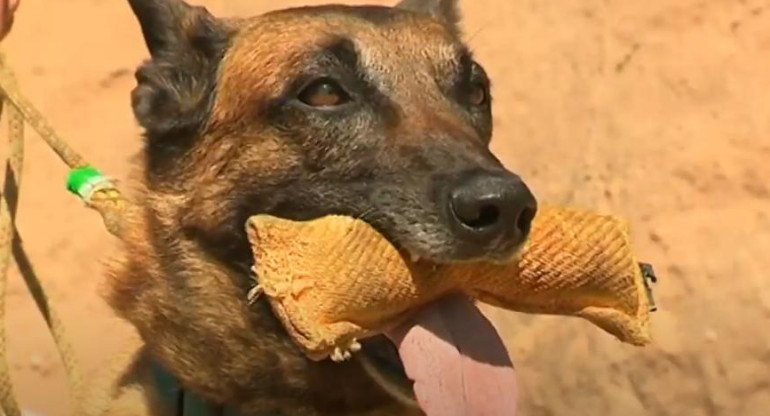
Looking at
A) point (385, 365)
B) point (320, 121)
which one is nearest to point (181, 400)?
point (385, 365)

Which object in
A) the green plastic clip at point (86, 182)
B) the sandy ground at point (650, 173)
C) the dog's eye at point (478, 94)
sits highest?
the dog's eye at point (478, 94)

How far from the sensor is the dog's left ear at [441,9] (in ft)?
9.46

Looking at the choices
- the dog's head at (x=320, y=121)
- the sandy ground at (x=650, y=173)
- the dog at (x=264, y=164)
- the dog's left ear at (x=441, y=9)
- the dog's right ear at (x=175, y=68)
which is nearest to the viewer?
the dog's head at (x=320, y=121)

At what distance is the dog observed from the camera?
234 centimetres

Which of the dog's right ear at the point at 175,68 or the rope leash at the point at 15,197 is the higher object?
the dog's right ear at the point at 175,68

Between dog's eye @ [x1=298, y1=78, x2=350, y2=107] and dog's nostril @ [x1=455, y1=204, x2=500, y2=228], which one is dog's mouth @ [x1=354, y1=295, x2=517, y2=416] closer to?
dog's nostril @ [x1=455, y1=204, x2=500, y2=228]

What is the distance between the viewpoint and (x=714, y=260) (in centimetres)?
357

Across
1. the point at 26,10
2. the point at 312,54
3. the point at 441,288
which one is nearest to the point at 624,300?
the point at 441,288

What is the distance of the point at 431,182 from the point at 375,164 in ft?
0.49

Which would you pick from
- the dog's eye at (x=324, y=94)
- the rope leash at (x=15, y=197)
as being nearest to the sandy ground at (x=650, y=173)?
the rope leash at (x=15, y=197)

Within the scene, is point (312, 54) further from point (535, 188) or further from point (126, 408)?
point (535, 188)

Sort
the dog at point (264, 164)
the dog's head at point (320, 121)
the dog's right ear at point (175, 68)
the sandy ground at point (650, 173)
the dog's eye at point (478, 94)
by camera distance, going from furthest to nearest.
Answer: the sandy ground at point (650, 173)
the dog's eye at point (478, 94)
the dog's right ear at point (175, 68)
the dog at point (264, 164)
the dog's head at point (320, 121)

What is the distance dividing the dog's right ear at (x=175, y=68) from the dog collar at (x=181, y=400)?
374mm

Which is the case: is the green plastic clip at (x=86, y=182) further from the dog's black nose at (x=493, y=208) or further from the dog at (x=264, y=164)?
the dog's black nose at (x=493, y=208)
